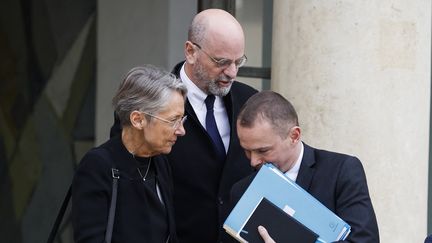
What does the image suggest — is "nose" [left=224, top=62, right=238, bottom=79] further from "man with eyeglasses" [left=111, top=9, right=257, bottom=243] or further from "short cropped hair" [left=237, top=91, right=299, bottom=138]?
"short cropped hair" [left=237, top=91, right=299, bottom=138]

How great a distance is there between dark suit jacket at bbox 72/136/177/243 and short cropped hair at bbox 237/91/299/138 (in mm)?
479

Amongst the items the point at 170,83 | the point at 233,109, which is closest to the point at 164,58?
the point at 233,109

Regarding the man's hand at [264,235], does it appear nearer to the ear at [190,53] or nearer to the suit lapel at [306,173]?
the suit lapel at [306,173]

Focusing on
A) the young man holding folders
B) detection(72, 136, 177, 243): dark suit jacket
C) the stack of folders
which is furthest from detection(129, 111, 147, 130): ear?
the stack of folders

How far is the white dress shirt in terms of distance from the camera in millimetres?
4352

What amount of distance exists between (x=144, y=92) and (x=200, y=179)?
2.05ft

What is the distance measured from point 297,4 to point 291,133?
1775 mm

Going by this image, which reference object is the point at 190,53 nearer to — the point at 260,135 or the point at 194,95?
the point at 194,95

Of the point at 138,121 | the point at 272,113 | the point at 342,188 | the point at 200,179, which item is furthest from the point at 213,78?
the point at 342,188

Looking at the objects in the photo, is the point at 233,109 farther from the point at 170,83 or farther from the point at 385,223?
the point at 385,223

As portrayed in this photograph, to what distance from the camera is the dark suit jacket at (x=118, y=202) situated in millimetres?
3719

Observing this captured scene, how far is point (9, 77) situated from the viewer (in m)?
9.38

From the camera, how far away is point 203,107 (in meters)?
4.38

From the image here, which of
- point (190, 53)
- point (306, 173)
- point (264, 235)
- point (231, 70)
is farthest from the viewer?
point (190, 53)
